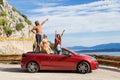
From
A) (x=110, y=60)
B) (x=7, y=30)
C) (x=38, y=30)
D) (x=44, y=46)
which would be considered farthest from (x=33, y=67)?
(x=7, y=30)

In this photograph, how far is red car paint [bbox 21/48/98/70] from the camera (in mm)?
20594

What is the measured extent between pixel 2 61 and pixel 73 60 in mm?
7475

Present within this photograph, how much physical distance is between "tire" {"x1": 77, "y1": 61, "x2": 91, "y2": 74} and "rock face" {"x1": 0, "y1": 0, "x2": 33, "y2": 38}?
7383 centimetres

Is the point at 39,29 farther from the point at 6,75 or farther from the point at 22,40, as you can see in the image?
the point at 22,40

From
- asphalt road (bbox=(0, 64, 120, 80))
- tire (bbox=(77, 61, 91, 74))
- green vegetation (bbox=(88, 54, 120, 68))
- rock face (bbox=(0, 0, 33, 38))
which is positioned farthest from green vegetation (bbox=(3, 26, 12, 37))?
tire (bbox=(77, 61, 91, 74))

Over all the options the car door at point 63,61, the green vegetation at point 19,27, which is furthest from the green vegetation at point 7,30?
the car door at point 63,61

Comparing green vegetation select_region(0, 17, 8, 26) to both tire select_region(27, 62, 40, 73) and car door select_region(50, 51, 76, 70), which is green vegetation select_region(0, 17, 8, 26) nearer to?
tire select_region(27, 62, 40, 73)

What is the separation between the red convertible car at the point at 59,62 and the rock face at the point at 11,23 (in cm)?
7318

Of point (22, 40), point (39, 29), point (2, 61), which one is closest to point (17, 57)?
point (2, 61)

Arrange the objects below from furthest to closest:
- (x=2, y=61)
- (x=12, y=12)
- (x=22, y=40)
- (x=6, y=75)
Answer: (x=12, y=12)
(x=22, y=40)
(x=2, y=61)
(x=6, y=75)

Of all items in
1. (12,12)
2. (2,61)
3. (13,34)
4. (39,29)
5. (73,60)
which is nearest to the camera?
(73,60)

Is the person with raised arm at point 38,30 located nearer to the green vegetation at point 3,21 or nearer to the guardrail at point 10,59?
the guardrail at point 10,59

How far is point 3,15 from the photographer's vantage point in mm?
101000

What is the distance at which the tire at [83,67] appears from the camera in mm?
20516
